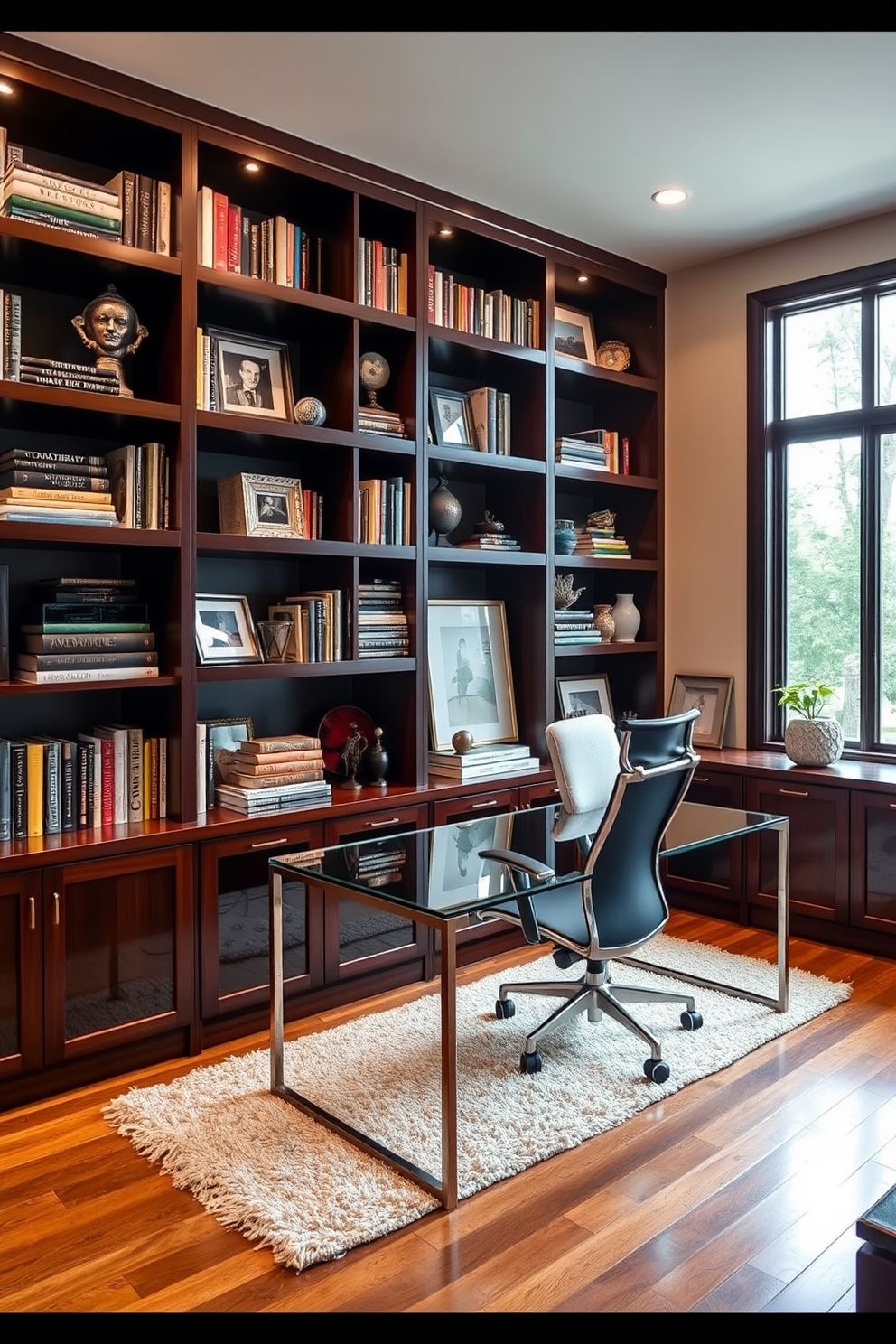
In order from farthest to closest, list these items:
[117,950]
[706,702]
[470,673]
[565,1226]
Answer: [706,702], [470,673], [117,950], [565,1226]

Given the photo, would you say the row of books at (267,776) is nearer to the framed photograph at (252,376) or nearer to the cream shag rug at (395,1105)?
the cream shag rug at (395,1105)

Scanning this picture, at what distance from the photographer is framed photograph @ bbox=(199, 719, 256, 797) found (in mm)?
3377

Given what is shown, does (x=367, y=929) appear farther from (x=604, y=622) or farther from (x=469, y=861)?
(x=604, y=622)

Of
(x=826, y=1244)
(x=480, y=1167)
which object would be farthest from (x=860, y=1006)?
(x=480, y=1167)

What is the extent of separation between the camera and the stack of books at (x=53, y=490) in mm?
2791

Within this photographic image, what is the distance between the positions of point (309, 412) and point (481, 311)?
1.03 metres

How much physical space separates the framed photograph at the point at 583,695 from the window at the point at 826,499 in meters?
0.70

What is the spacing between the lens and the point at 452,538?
4.34 m

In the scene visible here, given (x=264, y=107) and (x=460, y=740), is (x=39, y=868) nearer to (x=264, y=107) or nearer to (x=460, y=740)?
(x=460, y=740)

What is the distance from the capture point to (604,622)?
4.74m

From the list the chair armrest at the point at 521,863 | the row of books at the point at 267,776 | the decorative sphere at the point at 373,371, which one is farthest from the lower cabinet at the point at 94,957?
the decorative sphere at the point at 373,371

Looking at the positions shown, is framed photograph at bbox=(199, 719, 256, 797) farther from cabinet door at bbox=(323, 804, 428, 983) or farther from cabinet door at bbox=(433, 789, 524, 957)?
cabinet door at bbox=(433, 789, 524, 957)

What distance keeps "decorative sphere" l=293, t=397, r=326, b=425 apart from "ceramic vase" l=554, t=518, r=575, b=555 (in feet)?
4.38

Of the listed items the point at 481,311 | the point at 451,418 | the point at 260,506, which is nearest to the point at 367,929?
the point at 260,506
